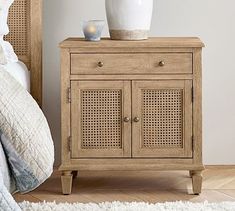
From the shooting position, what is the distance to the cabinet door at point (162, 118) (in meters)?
3.17

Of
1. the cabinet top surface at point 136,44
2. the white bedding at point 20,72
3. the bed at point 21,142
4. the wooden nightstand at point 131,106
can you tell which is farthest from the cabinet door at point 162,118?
the bed at point 21,142

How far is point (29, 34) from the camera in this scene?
346cm

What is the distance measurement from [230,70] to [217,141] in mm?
395

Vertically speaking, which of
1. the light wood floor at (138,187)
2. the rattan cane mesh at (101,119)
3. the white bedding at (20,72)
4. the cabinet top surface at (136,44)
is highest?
the cabinet top surface at (136,44)

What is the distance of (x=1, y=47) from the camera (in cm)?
311

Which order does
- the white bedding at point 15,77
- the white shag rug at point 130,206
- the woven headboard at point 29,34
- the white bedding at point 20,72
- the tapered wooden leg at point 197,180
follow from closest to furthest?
1. the white bedding at point 15,77
2. the white shag rug at point 130,206
3. the white bedding at point 20,72
4. the tapered wooden leg at point 197,180
5. the woven headboard at point 29,34

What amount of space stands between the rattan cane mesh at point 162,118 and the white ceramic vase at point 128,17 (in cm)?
30

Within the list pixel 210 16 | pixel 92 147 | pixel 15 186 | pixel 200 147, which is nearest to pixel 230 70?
pixel 210 16

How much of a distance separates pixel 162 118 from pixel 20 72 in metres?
0.70

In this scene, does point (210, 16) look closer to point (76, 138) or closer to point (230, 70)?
point (230, 70)

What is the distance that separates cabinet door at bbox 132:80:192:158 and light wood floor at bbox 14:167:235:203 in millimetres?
197

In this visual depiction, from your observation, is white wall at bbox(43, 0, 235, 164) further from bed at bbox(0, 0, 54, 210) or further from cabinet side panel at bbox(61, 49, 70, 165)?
bed at bbox(0, 0, 54, 210)

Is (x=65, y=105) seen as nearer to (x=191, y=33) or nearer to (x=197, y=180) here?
(x=197, y=180)

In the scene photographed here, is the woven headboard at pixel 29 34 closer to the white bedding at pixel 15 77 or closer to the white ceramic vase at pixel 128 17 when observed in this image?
the white bedding at pixel 15 77
